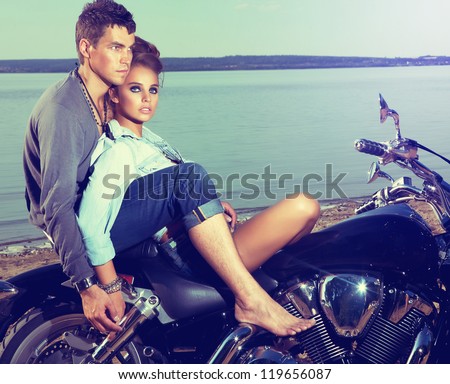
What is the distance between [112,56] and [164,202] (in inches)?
25.2

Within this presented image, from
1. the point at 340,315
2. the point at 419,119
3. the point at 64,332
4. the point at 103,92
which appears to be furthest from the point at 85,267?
the point at 419,119

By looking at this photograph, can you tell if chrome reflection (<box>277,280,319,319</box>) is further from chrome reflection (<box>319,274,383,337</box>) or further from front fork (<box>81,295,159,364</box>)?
front fork (<box>81,295,159,364</box>)

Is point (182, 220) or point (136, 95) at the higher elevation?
point (136, 95)

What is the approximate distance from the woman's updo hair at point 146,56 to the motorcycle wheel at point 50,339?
1001 millimetres

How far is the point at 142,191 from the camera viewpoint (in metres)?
2.41

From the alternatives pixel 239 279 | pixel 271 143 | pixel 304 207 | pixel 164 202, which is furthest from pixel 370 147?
pixel 271 143

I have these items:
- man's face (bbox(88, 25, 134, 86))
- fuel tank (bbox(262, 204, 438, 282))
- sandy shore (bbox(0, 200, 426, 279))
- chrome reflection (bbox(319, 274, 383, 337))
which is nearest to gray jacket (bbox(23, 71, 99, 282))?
Answer: man's face (bbox(88, 25, 134, 86))

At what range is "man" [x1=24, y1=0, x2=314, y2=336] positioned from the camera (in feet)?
7.63

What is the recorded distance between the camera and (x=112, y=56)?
2592 mm

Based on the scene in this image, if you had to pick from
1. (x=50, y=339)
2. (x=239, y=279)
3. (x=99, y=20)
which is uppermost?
(x=99, y=20)

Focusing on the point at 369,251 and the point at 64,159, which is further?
the point at 369,251

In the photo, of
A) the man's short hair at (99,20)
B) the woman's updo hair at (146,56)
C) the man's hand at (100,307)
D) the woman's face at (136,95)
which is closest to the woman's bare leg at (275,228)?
the man's hand at (100,307)

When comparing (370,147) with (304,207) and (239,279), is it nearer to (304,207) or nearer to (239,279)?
(304,207)

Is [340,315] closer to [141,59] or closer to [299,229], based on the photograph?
[299,229]
